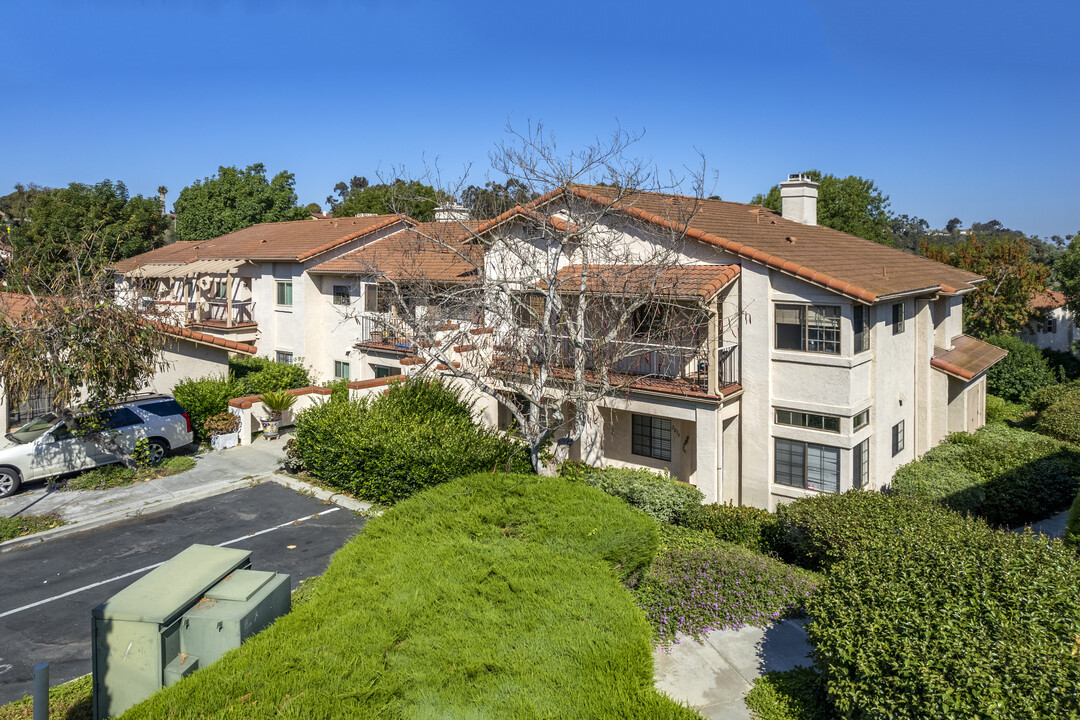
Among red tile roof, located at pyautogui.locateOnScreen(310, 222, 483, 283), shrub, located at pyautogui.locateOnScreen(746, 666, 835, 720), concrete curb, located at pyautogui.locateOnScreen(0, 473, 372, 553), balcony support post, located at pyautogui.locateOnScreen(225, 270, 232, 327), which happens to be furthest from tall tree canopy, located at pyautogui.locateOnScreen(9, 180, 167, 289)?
shrub, located at pyautogui.locateOnScreen(746, 666, 835, 720)

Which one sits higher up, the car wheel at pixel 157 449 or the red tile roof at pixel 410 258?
the red tile roof at pixel 410 258

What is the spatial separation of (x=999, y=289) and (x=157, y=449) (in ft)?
122

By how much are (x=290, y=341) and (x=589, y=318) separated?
15.8 metres

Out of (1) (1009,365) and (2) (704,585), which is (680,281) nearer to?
(2) (704,585)

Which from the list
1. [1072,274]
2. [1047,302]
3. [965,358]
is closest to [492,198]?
[965,358]

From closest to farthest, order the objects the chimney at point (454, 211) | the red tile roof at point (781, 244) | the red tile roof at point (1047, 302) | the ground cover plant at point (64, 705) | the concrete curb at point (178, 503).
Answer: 1. the ground cover plant at point (64, 705)
2. the concrete curb at point (178, 503)
3. the chimney at point (454, 211)
4. the red tile roof at point (781, 244)
5. the red tile roof at point (1047, 302)

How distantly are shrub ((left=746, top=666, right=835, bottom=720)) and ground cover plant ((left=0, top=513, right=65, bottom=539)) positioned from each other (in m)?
13.4

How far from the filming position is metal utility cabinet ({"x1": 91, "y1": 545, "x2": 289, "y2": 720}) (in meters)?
6.64

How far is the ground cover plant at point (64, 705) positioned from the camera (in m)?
7.68

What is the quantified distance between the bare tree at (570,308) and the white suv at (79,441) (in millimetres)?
6584

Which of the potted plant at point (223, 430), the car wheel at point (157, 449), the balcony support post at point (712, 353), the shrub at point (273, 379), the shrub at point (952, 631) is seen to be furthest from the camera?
the shrub at point (273, 379)

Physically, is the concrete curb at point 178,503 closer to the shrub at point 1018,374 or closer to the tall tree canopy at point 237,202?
the shrub at point 1018,374

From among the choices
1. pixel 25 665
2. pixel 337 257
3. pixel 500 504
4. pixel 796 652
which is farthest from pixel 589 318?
pixel 337 257

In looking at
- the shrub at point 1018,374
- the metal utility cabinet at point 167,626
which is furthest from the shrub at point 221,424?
the shrub at point 1018,374
